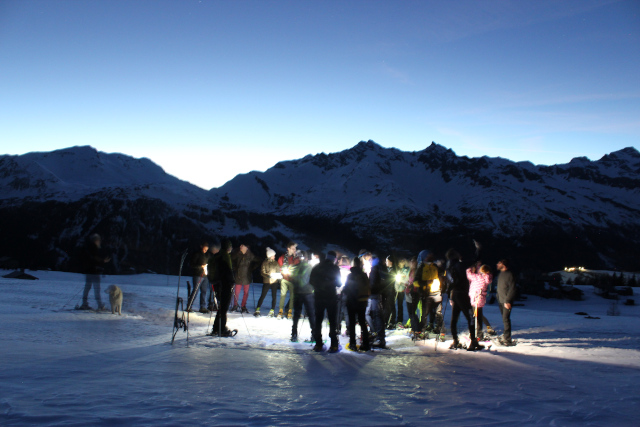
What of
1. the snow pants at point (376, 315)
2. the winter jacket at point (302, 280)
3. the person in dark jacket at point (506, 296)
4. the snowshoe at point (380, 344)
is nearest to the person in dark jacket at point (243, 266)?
the winter jacket at point (302, 280)

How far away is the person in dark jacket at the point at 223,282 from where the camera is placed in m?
7.63

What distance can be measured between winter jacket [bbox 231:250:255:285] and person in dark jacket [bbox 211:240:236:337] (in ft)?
11.7

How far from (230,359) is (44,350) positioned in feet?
7.64

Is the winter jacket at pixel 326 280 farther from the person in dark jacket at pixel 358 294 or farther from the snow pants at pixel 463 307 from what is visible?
the snow pants at pixel 463 307

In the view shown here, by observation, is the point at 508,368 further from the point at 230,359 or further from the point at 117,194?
the point at 117,194

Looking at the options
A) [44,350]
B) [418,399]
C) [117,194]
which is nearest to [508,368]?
[418,399]

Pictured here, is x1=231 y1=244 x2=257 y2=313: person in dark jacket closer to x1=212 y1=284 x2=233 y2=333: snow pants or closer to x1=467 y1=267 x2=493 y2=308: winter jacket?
x1=212 y1=284 x2=233 y2=333: snow pants

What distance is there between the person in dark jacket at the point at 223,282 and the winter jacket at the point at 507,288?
508 centimetres

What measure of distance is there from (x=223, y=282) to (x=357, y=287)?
2.28 m

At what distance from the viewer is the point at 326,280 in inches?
283

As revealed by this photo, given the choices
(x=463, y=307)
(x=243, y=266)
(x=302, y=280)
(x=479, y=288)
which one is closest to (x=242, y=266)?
(x=243, y=266)

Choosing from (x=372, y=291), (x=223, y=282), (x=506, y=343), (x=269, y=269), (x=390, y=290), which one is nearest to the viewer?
(x=223, y=282)

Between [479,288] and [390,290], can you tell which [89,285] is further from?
[479,288]

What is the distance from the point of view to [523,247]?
15962 centimetres
